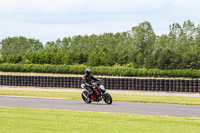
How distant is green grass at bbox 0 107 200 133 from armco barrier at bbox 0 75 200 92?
19.7 meters

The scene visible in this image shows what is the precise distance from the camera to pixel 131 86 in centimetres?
3644

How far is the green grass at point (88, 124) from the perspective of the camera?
39.5 ft

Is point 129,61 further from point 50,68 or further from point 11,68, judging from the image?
point 11,68

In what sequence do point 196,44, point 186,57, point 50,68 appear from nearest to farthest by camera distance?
point 186,57
point 50,68
point 196,44

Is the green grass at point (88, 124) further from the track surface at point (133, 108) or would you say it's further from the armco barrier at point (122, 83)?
the armco barrier at point (122, 83)

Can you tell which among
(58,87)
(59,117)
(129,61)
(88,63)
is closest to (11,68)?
(88,63)

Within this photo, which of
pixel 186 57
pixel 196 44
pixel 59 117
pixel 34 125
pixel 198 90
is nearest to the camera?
pixel 34 125

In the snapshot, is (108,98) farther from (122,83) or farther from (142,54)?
(142,54)

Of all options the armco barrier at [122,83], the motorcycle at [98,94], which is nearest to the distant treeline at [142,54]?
the armco barrier at [122,83]

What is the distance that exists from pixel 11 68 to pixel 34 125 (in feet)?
298

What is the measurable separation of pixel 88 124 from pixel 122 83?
23587 mm

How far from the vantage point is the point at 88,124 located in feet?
43.7

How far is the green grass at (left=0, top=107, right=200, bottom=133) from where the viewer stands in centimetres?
1205

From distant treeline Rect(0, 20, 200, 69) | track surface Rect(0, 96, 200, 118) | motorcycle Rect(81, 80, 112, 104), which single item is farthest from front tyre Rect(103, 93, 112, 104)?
distant treeline Rect(0, 20, 200, 69)
